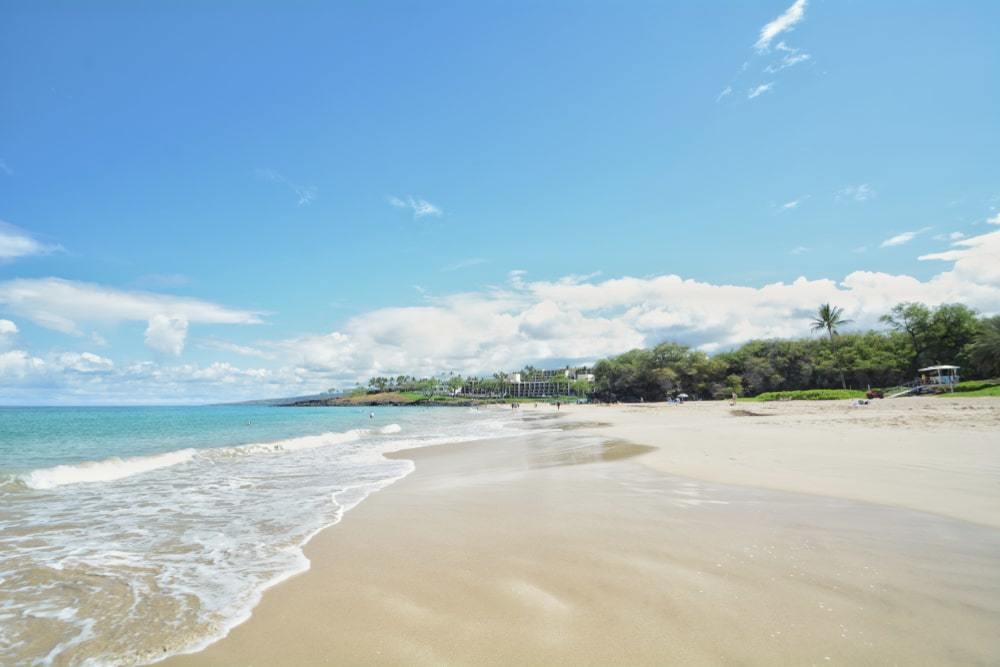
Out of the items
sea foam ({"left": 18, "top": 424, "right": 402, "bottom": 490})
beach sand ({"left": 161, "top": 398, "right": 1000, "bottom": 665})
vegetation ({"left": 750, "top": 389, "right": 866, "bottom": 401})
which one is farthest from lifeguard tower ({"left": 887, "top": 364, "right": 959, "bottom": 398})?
sea foam ({"left": 18, "top": 424, "right": 402, "bottom": 490})

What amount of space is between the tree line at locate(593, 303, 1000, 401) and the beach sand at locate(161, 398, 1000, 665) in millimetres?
58545

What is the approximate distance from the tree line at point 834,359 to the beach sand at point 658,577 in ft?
192

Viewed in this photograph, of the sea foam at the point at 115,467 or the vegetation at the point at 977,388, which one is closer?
the sea foam at the point at 115,467

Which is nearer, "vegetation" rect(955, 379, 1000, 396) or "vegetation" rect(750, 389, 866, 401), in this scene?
"vegetation" rect(955, 379, 1000, 396)

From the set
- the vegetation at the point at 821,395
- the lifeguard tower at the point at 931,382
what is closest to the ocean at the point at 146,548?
the lifeguard tower at the point at 931,382

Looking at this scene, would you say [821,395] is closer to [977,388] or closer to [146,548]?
[977,388]

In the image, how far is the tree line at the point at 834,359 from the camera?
5644cm

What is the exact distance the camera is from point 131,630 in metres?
4.16

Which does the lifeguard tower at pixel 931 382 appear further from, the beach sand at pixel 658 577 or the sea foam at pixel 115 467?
the sea foam at pixel 115 467

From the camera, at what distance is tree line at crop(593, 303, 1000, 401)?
185ft

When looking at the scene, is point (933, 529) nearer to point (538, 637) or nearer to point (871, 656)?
point (871, 656)

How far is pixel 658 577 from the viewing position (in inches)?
183

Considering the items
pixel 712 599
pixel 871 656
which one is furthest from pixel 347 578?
pixel 871 656

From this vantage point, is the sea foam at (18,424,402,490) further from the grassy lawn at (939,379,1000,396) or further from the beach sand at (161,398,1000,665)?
the grassy lawn at (939,379,1000,396)
